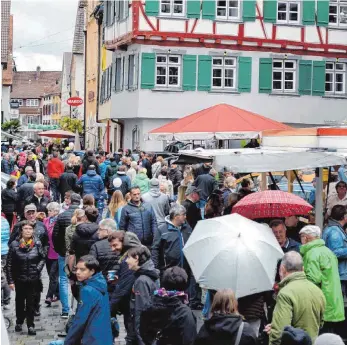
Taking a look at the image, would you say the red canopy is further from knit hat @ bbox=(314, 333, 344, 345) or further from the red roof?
knit hat @ bbox=(314, 333, 344, 345)

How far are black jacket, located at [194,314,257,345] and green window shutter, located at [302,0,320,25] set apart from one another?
29647 millimetres

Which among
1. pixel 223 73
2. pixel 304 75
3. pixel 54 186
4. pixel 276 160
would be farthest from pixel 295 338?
pixel 304 75

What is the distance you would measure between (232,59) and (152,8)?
381 cm

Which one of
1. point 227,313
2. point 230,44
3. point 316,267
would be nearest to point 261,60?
point 230,44

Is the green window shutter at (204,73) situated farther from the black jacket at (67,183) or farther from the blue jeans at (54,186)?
the black jacket at (67,183)

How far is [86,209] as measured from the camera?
11.1 meters

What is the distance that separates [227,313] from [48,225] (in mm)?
6329

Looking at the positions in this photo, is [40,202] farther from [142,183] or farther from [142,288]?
[142,288]

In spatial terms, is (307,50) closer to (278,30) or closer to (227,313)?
(278,30)

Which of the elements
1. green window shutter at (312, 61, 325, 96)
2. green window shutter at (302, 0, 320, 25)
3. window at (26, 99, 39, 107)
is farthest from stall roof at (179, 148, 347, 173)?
window at (26, 99, 39, 107)

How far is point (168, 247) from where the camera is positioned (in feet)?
35.0

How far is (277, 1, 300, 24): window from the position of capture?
114ft

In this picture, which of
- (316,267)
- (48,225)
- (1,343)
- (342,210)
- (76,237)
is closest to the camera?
(1,343)

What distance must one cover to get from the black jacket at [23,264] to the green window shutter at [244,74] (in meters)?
24.0
